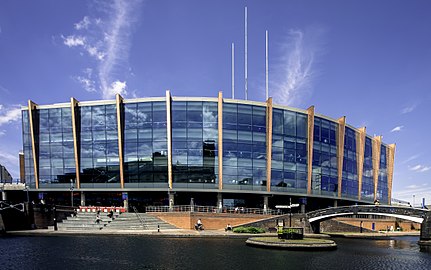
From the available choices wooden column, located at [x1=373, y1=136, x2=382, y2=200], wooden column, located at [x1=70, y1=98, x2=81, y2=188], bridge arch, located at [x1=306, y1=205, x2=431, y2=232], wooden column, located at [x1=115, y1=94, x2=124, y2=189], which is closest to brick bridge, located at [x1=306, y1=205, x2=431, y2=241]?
bridge arch, located at [x1=306, y1=205, x2=431, y2=232]

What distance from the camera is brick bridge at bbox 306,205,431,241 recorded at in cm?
4338

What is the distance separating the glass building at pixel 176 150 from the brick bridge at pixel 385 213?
1056cm

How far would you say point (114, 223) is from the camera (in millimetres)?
50500

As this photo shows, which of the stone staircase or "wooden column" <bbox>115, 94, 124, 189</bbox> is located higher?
"wooden column" <bbox>115, 94, 124, 189</bbox>

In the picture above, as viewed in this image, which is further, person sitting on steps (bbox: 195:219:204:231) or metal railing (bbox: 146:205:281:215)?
metal railing (bbox: 146:205:281:215)

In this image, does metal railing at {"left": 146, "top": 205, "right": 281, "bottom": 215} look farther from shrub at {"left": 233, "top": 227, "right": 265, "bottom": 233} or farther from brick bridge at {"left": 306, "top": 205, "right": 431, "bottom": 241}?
brick bridge at {"left": 306, "top": 205, "right": 431, "bottom": 241}

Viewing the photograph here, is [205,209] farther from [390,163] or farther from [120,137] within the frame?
[390,163]

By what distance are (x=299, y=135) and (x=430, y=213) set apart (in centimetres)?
2718

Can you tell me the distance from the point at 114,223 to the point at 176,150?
641 inches

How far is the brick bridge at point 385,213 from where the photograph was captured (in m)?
43.4

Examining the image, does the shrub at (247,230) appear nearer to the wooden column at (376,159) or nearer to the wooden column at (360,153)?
the wooden column at (360,153)

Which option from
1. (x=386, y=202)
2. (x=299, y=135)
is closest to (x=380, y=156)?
(x=386, y=202)

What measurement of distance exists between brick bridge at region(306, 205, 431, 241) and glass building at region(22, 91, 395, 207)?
34.6ft

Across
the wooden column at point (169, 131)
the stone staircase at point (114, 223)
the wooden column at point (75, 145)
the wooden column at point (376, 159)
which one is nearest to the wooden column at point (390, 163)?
the wooden column at point (376, 159)
